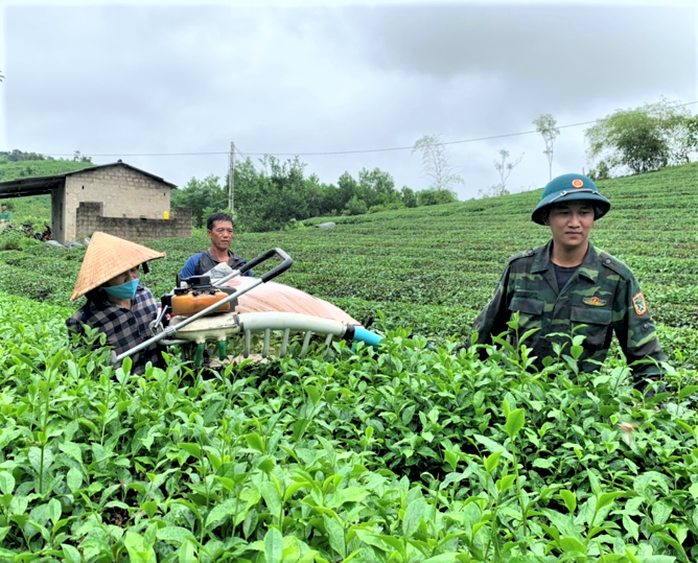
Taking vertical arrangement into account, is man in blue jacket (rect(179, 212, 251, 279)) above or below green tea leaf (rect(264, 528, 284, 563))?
above

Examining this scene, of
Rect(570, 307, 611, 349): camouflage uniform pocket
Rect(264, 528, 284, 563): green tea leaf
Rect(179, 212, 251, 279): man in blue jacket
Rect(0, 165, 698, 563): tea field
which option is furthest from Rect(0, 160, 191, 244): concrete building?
Rect(264, 528, 284, 563): green tea leaf

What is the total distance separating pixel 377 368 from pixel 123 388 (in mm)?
896

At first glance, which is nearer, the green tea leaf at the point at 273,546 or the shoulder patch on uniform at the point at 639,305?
the green tea leaf at the point at 273,546

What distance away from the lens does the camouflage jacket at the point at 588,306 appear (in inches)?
98.7

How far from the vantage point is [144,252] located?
2654 millimetres

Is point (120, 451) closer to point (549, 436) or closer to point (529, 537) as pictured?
point (529, 537)

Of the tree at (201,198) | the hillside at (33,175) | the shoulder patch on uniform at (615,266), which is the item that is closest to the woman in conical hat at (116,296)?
the shoulder patch on uniform at (615,266)

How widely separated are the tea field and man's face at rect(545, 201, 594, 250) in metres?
0.82

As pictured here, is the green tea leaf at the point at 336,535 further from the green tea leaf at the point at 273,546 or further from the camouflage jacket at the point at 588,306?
the camouflage jacket at the point at 588,306

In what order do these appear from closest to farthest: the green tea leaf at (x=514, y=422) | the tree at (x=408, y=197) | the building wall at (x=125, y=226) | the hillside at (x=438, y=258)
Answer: the green tea leaf at (x=514, y=422) → the hillside at (x=438, y=258) → the building wall at (x=125, y=226) → the tree at (x=408, y=197)

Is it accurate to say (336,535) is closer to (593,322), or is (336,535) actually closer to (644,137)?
(593,322)

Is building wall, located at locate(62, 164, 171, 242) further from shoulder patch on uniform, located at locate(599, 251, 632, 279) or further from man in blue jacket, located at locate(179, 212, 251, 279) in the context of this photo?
shoulder patch on uniform, located at locate(599, 251, 632, 279)

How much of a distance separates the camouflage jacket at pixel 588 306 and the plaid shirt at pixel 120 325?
1.79 metres

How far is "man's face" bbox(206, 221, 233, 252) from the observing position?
14.2 feet
